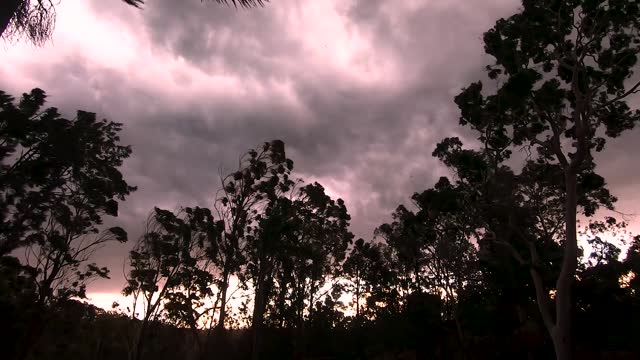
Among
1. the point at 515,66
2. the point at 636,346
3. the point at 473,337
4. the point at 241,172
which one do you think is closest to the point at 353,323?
the point at 473,337

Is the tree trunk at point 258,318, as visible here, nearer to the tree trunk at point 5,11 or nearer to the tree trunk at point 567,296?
the tree trunk at point 567,296

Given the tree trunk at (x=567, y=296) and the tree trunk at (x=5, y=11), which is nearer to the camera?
the tree trunk at (x=5, y=11)

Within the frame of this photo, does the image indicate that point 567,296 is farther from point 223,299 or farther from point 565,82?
point 223,299

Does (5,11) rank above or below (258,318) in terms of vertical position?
below

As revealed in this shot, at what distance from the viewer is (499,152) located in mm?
19109

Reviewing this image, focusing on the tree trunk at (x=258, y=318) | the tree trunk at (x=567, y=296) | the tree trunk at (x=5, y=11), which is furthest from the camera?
the tree trunk at (x=258, y=318)

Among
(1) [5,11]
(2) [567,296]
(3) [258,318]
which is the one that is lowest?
(2) [567,296]

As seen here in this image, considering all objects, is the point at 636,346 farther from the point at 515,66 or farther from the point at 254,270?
Result: the point at 254,270

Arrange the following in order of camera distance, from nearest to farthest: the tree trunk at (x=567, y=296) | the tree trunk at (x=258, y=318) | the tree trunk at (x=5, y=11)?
the tree trunk at (x=5, y=11) → the tree trunk at (x=567, y=296) → the tree trunk at (x=258, y=318)

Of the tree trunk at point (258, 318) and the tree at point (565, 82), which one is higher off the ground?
the tree at point (565, 82)

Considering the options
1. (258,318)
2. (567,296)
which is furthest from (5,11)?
(258,318)

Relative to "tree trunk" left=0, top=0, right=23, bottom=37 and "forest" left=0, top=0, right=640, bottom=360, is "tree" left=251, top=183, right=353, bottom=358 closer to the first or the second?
"forest" left=0, top=0, right=640, bottom=360

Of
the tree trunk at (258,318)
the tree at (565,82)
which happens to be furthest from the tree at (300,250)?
the tree at (565,82)

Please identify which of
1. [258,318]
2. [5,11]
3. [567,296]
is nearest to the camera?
[5,11]
